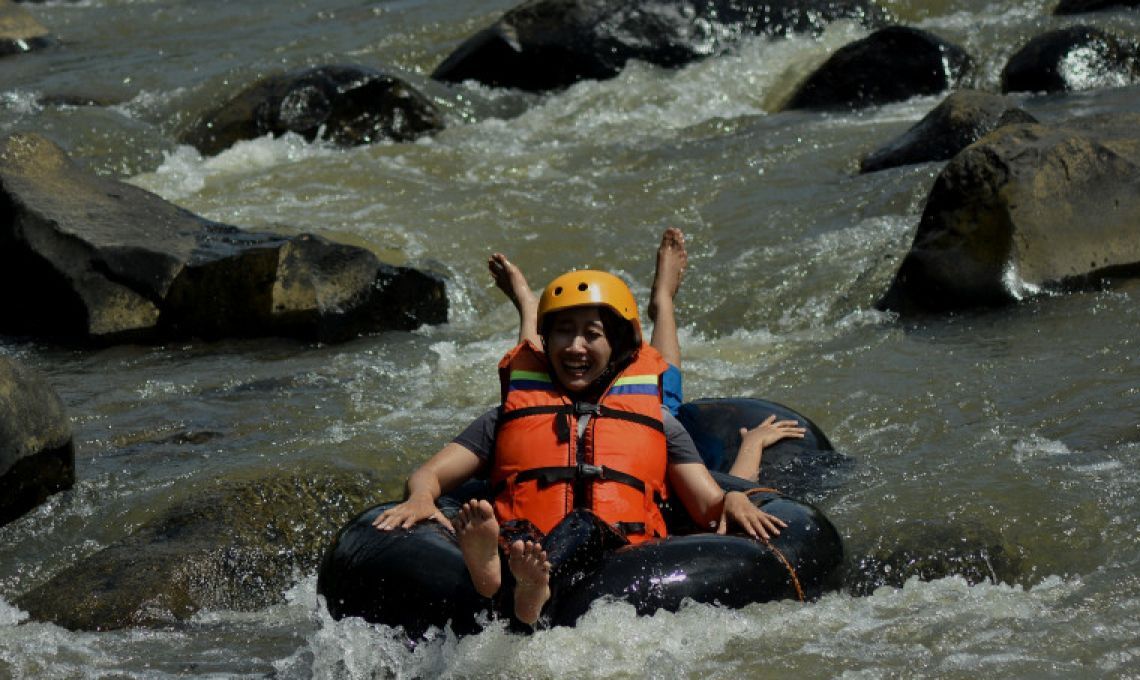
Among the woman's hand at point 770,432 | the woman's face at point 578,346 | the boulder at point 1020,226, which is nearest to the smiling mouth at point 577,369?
the woman's face at point 578,346

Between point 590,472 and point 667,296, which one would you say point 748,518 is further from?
point 667,296

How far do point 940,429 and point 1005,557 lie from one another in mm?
1585

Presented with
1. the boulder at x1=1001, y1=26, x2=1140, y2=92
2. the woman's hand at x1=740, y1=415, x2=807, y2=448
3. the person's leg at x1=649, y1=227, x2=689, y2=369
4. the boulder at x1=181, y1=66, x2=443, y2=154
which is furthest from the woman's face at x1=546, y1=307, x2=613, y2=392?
the boulder at x1=1001, y1=26, x2=1140, y2=92

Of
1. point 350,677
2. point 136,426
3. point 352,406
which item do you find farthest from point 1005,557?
point 136,426

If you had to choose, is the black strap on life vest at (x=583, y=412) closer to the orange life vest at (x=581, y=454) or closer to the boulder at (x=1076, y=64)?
the orange life vest at (x=581, y=454)

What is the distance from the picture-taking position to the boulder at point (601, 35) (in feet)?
51.7

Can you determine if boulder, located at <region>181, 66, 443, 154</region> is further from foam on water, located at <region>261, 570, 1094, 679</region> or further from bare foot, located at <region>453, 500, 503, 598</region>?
bare foot, located at <region>453, 500, 503, 598</region>

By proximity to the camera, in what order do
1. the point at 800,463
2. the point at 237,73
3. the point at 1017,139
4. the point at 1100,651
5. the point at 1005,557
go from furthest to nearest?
1. the point at 237,73
2. the point at 1017,139
3. the point at 800,463
4. the point at 1005,557
5. the point at 1100,651

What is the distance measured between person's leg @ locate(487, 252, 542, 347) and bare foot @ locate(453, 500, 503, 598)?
89.1 inches

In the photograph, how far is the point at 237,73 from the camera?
16.1 m

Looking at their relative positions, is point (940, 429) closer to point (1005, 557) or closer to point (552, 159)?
point (1005, 557)

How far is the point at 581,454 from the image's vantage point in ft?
18.2

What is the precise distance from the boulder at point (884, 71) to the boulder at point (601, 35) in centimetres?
184

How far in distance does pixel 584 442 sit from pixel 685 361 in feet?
10.5
